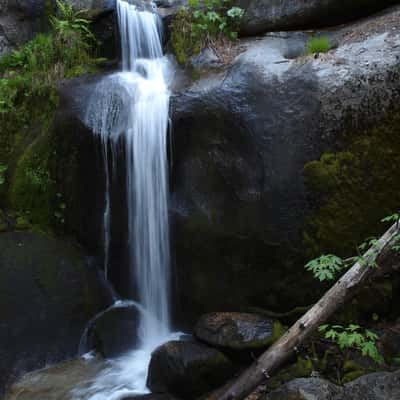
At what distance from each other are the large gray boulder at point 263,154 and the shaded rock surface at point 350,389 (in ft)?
4.77

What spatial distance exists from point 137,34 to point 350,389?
21.3 feet

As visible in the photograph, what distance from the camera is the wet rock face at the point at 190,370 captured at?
4.40 meters

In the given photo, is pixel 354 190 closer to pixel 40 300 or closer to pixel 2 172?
pixel 40 300

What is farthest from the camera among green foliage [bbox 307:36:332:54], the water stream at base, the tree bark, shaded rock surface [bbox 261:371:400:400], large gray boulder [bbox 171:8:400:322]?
the water stream at base

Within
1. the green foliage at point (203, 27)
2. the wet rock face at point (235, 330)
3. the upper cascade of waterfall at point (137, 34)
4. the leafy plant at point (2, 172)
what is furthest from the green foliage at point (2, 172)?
the wet rock face at point (235, 330)

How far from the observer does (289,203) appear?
4996 mm

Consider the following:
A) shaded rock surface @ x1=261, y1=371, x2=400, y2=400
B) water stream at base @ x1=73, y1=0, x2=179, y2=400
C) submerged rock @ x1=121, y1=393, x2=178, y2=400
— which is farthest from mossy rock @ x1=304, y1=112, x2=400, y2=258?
submerged rock @ x1=121, y1=393, x2=178, y2=400

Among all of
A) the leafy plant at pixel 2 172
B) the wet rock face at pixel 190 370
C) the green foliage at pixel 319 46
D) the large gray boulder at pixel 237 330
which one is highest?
the green foliage at pixel 319 46

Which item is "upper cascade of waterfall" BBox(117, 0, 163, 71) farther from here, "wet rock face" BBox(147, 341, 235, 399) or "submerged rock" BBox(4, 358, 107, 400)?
"wet rock face" BBox(147, 341, 235, 399)

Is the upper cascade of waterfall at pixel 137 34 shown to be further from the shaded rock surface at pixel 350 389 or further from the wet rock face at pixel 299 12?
the shaded rock surface at pixel 350 389

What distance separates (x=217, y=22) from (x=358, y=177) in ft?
12.0

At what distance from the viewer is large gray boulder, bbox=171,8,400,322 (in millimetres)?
4918

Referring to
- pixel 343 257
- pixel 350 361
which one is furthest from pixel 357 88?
pixel 350 361

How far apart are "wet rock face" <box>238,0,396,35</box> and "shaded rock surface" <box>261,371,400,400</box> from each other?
5.07m
